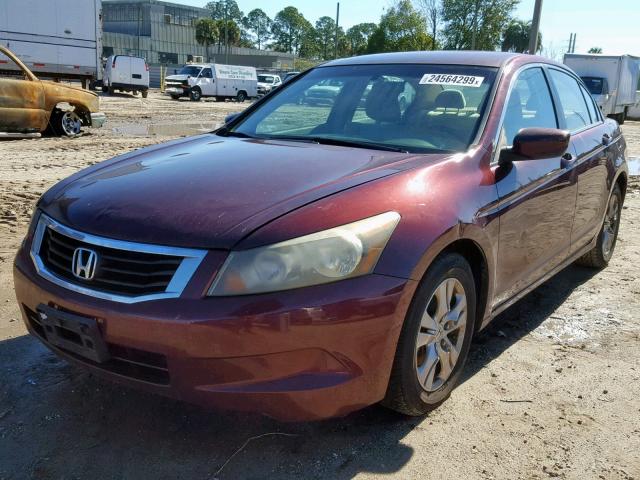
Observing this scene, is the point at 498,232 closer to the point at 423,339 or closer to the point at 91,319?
the point at 423,339

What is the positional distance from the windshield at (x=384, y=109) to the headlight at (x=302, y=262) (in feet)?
3.21

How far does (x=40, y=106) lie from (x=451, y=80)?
9.85m

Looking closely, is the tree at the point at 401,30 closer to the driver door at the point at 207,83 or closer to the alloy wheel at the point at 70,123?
the driver door at the point at 207,83

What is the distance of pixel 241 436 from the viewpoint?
2541 millimetres

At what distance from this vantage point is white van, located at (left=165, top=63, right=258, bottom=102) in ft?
112

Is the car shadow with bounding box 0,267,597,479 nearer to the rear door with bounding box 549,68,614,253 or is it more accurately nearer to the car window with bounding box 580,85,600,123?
the rear door with bounding box 549,68,614,253

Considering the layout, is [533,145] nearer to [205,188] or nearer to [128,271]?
[205,188]

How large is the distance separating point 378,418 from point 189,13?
332 feet

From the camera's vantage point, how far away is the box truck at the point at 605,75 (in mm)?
25406

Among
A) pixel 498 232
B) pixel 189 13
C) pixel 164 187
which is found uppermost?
pixel 189 13

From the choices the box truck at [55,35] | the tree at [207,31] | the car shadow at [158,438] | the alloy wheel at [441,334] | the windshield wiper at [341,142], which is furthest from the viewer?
the tree at [207,31]

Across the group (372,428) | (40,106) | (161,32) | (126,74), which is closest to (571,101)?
(372,428)

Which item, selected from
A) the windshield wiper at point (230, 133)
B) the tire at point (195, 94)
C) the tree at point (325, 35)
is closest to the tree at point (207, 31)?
the tree at point (325, 35)

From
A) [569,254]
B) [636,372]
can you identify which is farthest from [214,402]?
[569,254]
